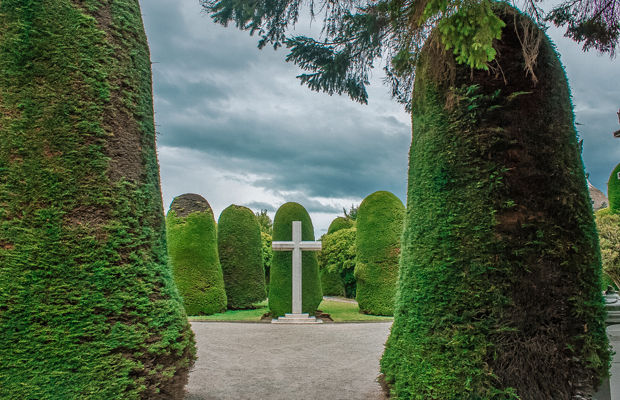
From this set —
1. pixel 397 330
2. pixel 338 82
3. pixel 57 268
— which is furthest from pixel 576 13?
pixel 57 268

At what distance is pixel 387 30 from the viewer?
541 cm

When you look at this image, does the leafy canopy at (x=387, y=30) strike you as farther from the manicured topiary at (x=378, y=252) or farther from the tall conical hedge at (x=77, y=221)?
the manicured topiary at (x=378, y=252)

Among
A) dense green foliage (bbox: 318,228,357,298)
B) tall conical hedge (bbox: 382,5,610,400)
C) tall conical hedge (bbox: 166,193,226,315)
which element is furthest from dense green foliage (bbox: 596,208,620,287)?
tall conical hedge (bbox: 166,193,226,315)

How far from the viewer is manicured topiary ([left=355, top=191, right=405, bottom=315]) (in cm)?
1265

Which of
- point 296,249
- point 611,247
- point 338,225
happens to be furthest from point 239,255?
point 611,247

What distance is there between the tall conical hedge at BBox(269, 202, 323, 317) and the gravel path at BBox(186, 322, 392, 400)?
1924 mm

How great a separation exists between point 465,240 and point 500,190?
547 millimetres

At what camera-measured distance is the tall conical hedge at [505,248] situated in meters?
3.15

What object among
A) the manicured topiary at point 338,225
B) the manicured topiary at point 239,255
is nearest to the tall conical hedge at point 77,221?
the manicured topiary at point 239,255

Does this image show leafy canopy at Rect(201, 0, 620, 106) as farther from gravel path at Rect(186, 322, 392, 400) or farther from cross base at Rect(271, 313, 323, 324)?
cross base at Rect(271, 313, 323, 324)

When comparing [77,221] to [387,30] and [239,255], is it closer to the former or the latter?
[387,30]

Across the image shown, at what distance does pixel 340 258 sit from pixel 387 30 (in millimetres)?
16153

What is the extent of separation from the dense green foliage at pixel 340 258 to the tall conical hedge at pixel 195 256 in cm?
842

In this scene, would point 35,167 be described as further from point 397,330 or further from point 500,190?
point 500,190
